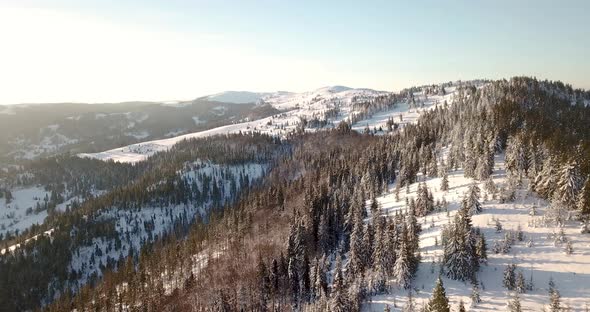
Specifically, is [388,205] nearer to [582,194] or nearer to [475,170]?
[475,170]

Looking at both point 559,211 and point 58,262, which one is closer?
point 559,211

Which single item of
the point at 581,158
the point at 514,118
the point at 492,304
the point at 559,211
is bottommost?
the point at 492,304

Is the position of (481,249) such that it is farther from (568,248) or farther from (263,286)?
(263,286)

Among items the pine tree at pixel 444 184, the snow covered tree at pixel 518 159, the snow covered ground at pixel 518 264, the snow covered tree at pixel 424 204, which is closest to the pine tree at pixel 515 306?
the snow covered ground at pixel 518 264

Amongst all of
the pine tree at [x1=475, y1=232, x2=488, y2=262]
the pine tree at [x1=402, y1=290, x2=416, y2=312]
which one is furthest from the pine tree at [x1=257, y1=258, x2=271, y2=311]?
the pine tree at [x1=475, y1=232, x2=488, y2=262]

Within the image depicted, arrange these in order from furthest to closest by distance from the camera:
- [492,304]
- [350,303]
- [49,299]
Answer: [49,299], [350,303], [492,304]

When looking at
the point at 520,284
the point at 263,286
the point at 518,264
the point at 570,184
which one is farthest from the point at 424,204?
the point at 263,286

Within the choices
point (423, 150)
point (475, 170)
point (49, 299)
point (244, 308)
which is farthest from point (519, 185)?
point (49, 299)

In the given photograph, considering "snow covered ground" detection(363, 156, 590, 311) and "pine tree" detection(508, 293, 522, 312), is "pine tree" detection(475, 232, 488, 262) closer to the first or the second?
"snow covered ground" detection(363, 156, 590, 311)

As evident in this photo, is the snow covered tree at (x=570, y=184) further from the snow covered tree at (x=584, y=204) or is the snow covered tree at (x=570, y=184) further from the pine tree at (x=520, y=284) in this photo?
the pine tree at (x=520, y=284)

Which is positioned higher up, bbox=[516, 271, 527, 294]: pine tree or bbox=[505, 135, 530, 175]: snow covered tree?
bbox=[505, 135, 530, 175]: snow covered tree
